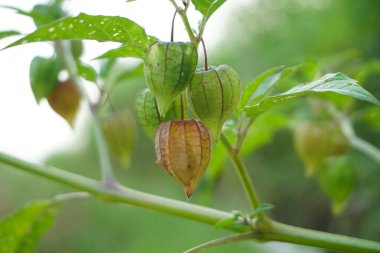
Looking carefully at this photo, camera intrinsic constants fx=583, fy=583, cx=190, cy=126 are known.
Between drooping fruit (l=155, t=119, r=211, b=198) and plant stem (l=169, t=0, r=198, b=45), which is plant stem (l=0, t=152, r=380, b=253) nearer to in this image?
drooping fruit (l=155, t=119, r=211, b=198)

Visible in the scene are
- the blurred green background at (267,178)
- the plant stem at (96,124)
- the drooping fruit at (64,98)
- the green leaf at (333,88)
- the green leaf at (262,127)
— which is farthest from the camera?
the blurred green background at (267,178)

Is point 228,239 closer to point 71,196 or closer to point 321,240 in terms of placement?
point 321,240

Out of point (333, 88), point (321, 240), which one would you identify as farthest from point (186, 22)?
point (321, 240)

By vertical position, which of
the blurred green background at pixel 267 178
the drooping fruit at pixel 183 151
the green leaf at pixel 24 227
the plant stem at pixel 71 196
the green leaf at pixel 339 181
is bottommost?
the blurred green background at pixel 267 178

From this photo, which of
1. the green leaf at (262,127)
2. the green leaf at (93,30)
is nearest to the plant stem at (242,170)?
the green leaf at (93,30)

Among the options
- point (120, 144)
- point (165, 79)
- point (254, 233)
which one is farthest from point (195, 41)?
point (120, 144)

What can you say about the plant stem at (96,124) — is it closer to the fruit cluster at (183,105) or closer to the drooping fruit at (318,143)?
the fruit cluster at (183,105)
